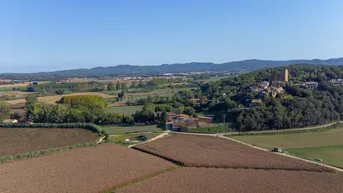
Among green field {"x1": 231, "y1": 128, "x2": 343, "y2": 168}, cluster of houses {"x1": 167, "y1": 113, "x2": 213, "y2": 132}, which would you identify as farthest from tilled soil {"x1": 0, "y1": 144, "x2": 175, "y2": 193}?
green field {"x1": 231, "y1": 128, "x2": 343, "y2": 168}

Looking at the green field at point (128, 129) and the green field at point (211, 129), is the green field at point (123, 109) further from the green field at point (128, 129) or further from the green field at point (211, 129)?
the green field at point (211, 129)

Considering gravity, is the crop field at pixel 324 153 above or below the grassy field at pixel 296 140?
above

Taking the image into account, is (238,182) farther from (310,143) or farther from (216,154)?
(310,143)

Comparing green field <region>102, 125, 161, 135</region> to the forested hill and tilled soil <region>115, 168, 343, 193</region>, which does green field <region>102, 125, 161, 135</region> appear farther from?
tilled soil <region>115, 168, 343, 193</region>

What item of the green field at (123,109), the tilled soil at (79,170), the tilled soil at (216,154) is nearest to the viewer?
the tilled soil at (79,170)

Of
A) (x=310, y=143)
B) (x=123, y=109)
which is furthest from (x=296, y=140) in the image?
(x=123, y=109)

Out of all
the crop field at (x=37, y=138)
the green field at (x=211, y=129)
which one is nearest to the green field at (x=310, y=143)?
the green field at (x=211, y=129)
